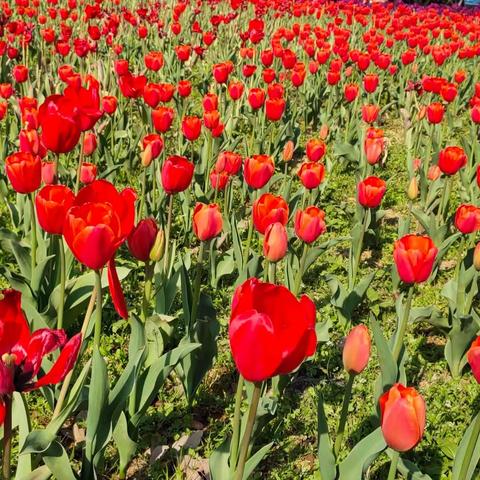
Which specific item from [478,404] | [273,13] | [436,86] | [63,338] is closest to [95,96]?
[63,338]

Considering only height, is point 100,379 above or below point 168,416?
above

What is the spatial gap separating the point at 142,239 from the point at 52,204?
316 millimetres

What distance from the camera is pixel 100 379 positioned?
174 centimetres

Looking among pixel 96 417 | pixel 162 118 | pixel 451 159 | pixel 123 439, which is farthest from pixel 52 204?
pixel 451 159

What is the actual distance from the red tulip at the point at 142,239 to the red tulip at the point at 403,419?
3.16ft

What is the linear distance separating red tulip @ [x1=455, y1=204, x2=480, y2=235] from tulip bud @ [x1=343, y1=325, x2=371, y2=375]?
129 centimetres

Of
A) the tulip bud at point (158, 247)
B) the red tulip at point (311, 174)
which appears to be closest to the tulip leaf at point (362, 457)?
the tulip bud at point (158, 247)

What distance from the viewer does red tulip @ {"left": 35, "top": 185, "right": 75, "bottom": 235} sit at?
1.83 meters

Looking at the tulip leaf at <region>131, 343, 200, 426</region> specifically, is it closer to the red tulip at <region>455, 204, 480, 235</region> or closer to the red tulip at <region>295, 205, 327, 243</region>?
the red tulip at <region>295, 205, 327, 243</region>

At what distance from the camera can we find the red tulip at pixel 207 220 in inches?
85.8

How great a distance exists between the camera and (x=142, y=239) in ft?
6.45

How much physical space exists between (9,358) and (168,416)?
4.31ft

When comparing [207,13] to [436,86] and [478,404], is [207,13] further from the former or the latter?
[478,404]

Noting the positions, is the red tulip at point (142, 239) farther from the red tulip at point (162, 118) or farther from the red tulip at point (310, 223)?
the red tulip at point (162, 118)
